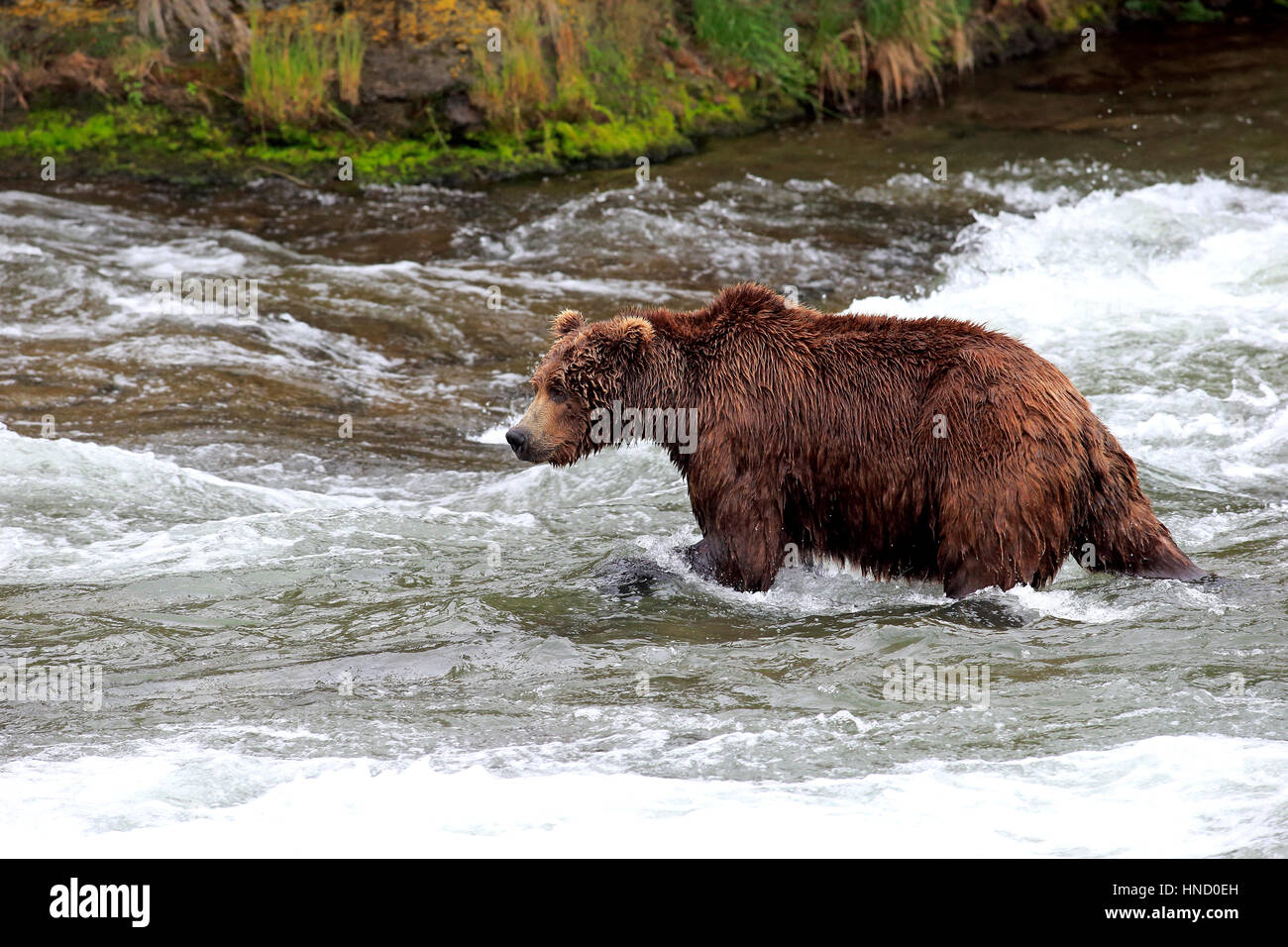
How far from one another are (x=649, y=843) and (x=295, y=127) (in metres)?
11.5

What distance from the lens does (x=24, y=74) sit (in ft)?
46.2

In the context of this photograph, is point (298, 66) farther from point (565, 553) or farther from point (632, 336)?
point (632, 336)

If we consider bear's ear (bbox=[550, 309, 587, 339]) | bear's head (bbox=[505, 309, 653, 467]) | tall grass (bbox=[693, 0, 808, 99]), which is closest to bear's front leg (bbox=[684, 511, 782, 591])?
bear's head (bbox=[505, 309, 653, 467])

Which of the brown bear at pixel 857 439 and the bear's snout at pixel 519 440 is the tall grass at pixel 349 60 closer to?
the brown bear at pixel 857 439

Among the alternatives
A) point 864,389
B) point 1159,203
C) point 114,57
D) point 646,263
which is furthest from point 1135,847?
point 114,57

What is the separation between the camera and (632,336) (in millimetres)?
6406

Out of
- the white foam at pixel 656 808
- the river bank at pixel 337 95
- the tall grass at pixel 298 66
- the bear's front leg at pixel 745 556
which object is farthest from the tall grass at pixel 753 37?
the white foam at pixel 656 808

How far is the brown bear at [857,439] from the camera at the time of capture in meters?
5.84

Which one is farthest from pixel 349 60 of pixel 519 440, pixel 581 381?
pixel 519 440

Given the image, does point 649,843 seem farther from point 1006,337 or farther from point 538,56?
point 538,56

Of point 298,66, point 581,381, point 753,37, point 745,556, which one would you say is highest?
point 753,37

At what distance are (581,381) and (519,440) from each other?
42 cm

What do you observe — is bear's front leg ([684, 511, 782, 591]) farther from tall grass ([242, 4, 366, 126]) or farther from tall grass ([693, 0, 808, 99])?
tall grass ([693, 0, 808, 99])

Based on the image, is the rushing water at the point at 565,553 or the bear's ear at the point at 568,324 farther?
the bear's ear at the point at 568,324
